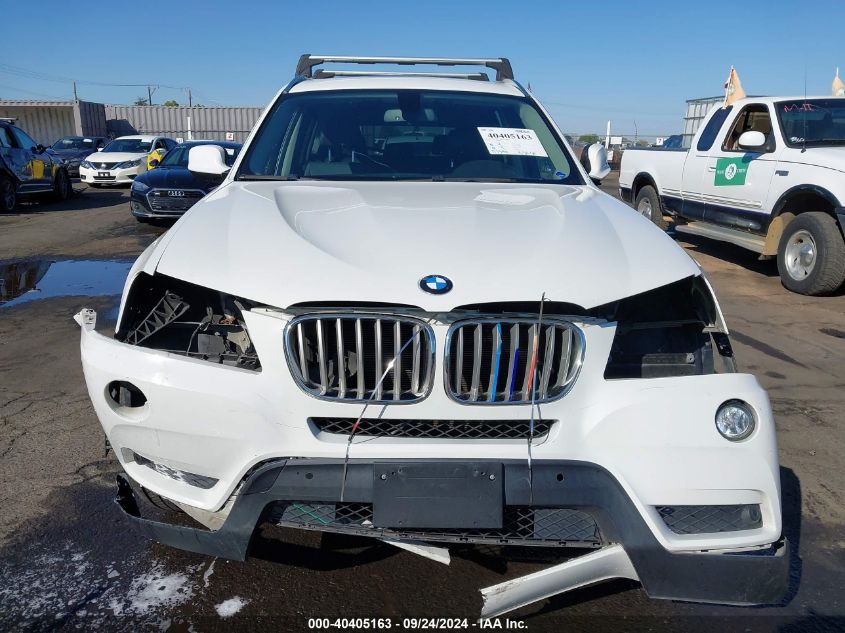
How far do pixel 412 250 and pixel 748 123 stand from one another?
26.8 feet

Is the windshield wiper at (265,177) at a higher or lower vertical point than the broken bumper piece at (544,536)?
higher

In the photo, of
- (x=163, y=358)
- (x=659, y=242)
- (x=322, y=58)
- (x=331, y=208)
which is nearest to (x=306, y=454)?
(x=163, y=358)

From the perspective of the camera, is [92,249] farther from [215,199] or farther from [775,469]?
[775,469]

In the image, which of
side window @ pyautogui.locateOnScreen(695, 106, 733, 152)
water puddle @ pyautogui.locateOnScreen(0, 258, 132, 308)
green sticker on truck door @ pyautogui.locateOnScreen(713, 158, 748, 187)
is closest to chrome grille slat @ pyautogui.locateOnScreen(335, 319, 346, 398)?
water puddle @ pyautogui.locateOnScreen(0, 258, 132, 308)

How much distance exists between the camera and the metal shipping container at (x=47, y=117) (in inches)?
1582

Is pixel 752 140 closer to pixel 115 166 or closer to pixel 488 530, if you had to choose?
pixel 488 530

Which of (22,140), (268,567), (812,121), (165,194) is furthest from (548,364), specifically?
(22,140)

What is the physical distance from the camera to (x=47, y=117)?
41.4 meters

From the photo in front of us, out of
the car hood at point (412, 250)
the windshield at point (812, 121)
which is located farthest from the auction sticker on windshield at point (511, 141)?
the windshield at point (812, 121)

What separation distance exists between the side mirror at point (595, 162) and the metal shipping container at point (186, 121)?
3680 cm

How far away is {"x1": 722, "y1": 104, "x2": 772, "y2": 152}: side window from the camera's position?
29.1 feet

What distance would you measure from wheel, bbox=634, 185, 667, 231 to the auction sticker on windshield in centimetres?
732

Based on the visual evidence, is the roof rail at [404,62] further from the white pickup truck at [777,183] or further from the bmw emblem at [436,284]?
the white pickup truck at [777,183]

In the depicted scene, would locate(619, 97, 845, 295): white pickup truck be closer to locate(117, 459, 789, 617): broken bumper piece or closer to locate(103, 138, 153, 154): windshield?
locate(117, 459, 789, 617): broken bumper piece
